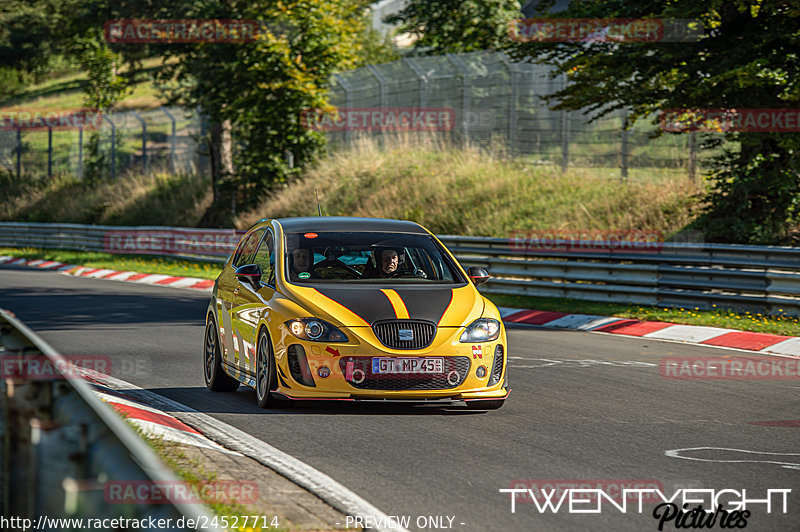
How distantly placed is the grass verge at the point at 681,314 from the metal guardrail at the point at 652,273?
0.39 ft

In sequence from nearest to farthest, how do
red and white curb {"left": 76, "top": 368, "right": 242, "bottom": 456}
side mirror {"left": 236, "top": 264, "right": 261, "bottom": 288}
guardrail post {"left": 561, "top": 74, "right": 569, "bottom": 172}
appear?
red and white curb {"left": 76, "top": 368, "right": 242, "bottom": 456}, side mirror {"left": 236, "top": 264, "right": 261, "bottom": 288}, guardrail post {"left": 561, "top": 74, "right": 569, "bottom": 172}

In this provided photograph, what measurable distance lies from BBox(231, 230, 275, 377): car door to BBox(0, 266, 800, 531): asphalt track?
16.2 inches

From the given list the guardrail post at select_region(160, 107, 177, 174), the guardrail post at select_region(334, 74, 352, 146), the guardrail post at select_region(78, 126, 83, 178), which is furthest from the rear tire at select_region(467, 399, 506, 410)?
the guardrail post at select_region(78, 126, 83, 178)

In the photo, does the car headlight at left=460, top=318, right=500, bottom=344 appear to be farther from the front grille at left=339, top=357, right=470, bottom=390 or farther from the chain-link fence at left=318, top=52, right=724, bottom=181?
the chain-link fence at left=318, top=52, right=724, bottom=181

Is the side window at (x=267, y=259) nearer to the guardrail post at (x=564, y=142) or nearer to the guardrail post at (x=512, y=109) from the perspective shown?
the guardrail post at (x=564, y=142)

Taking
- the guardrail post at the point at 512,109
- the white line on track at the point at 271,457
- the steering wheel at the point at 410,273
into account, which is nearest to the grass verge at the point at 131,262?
the guardrail post at the point at 512,109

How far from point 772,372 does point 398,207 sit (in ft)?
59.4

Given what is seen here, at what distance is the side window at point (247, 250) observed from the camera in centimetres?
1023

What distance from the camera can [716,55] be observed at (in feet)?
56.7

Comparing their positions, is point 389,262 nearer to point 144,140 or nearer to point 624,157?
point 624,157

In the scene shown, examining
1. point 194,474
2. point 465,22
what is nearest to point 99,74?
point 465,22

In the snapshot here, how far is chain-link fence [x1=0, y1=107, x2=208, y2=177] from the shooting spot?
134 ft

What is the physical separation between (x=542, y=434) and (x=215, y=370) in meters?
3.49

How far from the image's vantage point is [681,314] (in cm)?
1608
